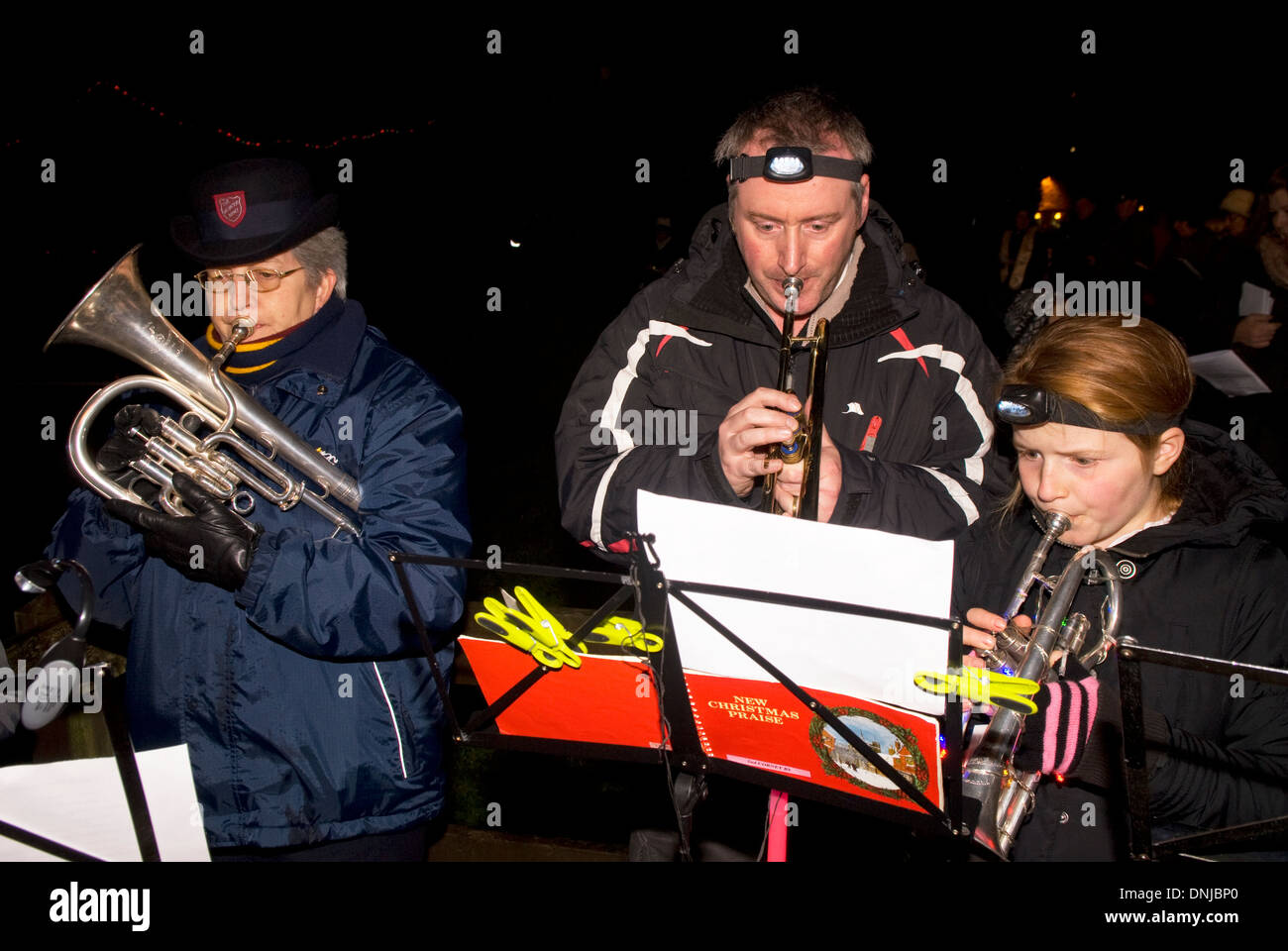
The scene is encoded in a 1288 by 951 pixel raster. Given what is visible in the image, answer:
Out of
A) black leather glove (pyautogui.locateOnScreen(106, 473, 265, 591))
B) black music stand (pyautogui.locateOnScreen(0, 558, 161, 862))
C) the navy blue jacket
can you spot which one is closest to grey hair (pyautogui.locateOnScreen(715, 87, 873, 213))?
the navy blue jacket

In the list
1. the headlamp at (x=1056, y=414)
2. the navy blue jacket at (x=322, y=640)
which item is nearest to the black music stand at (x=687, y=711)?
the navy blue jacket at (x=322, y=640)

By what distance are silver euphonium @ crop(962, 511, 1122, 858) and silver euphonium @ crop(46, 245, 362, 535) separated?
1690 millimetres

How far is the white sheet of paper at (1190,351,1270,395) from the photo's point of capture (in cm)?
410

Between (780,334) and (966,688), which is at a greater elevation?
(780,334)

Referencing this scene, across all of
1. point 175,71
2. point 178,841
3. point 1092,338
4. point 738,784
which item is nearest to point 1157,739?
point 1092,338

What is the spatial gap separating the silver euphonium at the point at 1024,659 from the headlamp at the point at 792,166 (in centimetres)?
109

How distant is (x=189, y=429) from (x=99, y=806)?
1.18 metres

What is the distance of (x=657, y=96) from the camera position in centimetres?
725

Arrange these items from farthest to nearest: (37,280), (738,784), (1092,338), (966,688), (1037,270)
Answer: (1037,270) → (37,280) → (738,784) → (1092,338) → (966,688)

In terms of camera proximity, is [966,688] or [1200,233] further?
[1200,233]

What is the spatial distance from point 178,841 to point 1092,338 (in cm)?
232

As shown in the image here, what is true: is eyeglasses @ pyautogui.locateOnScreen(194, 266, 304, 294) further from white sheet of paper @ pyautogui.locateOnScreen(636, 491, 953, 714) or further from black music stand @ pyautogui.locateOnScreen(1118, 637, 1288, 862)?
black music stand @ pyautogui.locateOnScreen(1118, 637, 1288, 862)

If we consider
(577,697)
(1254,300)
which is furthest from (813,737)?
(1254,300)

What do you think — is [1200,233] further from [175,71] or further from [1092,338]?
[175,71]
